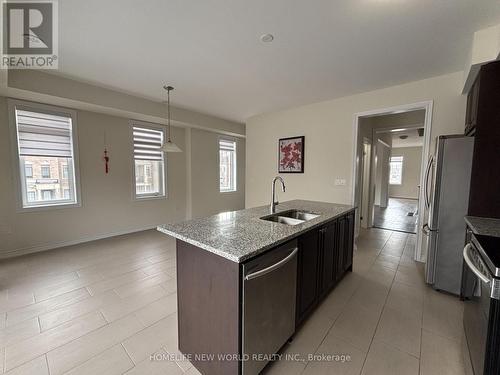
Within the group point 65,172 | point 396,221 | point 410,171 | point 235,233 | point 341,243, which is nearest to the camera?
point 235,233

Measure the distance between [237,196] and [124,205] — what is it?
3.24 meters

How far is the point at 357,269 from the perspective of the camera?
294cm

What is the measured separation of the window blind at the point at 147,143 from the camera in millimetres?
4518

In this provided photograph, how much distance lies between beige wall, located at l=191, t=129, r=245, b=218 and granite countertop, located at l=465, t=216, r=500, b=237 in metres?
4.90

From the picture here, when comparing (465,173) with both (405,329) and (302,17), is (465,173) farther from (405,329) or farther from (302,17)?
(302,17)

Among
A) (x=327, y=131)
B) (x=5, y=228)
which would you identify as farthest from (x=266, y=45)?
(x=5, y=228)

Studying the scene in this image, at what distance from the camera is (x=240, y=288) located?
1.17 meters

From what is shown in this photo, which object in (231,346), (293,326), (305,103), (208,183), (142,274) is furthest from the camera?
(208,183)

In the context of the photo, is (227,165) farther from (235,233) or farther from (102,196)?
(235,233)

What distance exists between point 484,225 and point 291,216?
1.60 metres

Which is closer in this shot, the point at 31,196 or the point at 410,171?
the point at 31,196

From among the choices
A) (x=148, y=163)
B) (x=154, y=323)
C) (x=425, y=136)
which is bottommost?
(x=154, y=323)

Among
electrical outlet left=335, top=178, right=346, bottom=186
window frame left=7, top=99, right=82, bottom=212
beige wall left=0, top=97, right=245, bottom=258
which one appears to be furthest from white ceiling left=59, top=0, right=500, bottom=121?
electrical outlet left=335, top=178, right=346, bottom=186

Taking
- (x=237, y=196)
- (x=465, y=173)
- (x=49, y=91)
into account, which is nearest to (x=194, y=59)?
(x=49, y=91)
